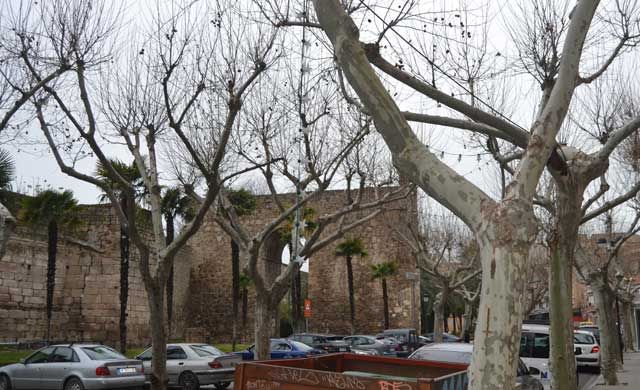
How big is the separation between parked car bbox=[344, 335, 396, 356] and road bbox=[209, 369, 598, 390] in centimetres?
563

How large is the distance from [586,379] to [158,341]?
14.0m

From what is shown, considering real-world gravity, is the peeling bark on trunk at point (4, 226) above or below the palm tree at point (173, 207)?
below

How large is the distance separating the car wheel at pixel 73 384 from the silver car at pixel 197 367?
2.02 meters

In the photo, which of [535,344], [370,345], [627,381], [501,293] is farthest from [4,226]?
[627,381]

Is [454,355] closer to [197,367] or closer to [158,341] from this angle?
[158,341]

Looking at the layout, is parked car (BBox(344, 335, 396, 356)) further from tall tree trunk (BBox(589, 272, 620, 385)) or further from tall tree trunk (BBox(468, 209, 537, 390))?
tall tree trunk (BBox(468, 209, 537, 390))

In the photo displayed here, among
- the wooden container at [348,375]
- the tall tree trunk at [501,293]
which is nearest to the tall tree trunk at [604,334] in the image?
the wooden container at [348,375]

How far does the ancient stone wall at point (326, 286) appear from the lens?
1319 inches

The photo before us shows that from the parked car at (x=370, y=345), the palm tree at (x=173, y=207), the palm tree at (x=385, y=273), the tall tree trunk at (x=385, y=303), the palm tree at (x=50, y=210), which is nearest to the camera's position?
the palm tree at (x=50, y=210)

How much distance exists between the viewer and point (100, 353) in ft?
42.3

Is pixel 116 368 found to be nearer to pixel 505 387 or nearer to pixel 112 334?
pixel 505 387

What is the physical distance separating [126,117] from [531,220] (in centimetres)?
991

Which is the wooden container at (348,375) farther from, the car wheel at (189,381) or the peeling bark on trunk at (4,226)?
the car wheel at (189,381)

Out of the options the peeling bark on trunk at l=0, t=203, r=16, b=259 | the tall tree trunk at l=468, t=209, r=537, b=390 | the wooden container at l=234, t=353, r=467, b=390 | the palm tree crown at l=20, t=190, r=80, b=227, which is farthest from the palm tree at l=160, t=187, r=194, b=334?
the tall tree trunk at l=468, t=209, r=537, b=390
